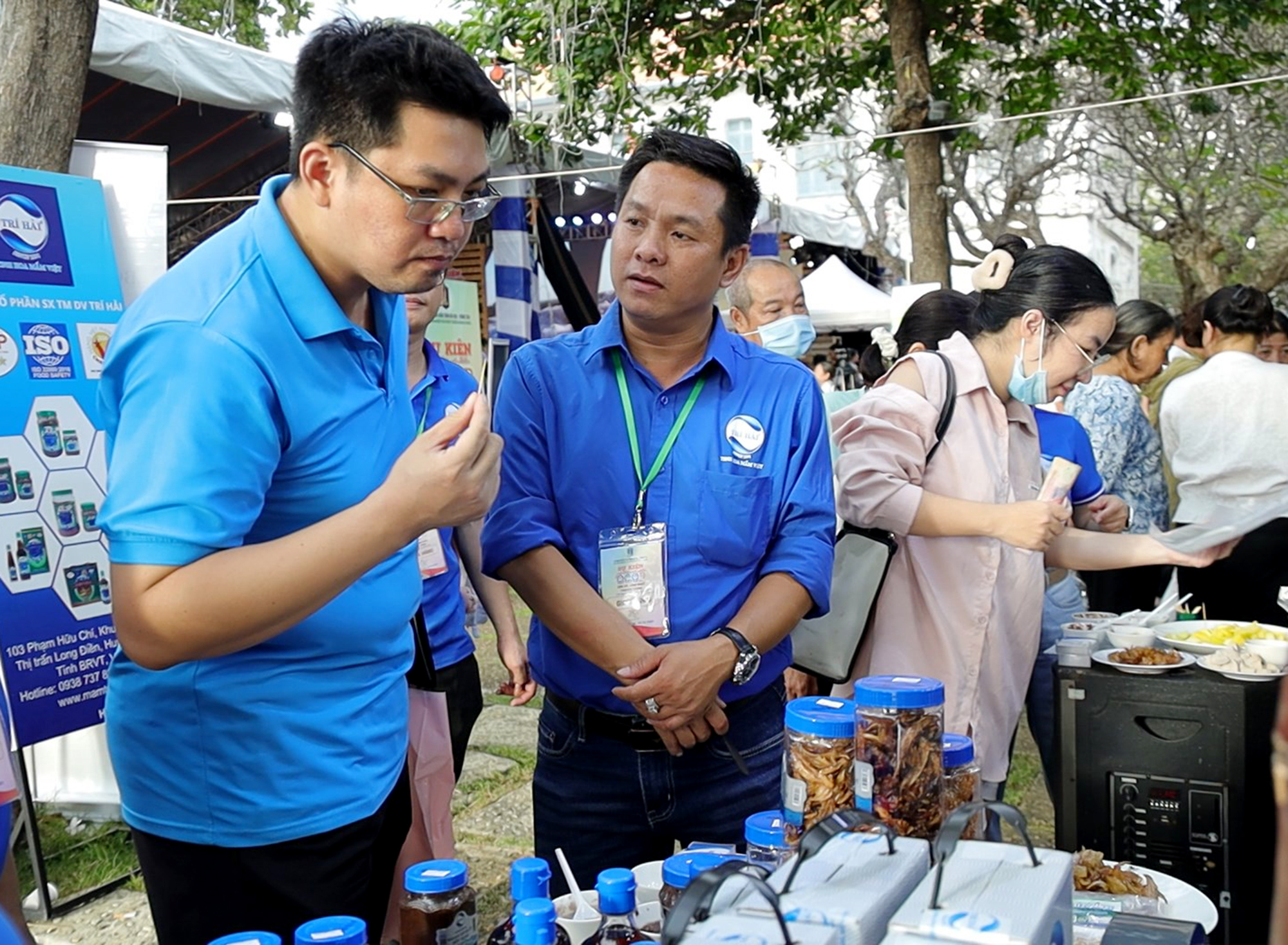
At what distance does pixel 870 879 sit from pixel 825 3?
9.26m

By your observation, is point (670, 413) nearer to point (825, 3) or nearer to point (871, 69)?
point (825, 3)

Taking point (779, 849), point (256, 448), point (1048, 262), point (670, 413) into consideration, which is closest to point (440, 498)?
point (256, 448)

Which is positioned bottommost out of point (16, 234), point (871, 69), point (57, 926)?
point (57, 926)

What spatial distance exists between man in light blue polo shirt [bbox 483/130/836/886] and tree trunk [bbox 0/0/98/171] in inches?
96.1

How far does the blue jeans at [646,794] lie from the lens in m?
2.21

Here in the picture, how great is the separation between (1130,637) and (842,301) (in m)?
10.3

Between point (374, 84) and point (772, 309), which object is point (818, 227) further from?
point (374, 84)

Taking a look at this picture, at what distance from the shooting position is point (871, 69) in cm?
1008

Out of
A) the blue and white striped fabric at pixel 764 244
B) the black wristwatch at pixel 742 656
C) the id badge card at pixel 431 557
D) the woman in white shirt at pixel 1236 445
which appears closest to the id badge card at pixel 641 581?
the black wristwatch at pixel 742 656

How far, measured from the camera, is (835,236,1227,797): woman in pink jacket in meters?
2.75

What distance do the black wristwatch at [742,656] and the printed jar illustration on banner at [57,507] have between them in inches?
92.6

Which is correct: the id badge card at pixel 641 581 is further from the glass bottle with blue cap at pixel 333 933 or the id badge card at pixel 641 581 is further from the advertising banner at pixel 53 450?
the advertising banner at pixel 53 450

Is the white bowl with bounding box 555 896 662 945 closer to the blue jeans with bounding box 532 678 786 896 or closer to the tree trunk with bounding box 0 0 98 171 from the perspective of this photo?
the blue jeans with bounding box 532 678 786 896

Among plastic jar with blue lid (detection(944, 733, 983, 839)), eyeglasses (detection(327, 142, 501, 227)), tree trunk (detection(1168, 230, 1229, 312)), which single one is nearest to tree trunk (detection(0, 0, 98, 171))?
eyeglasses (detection(327, 142, 501, 227))
